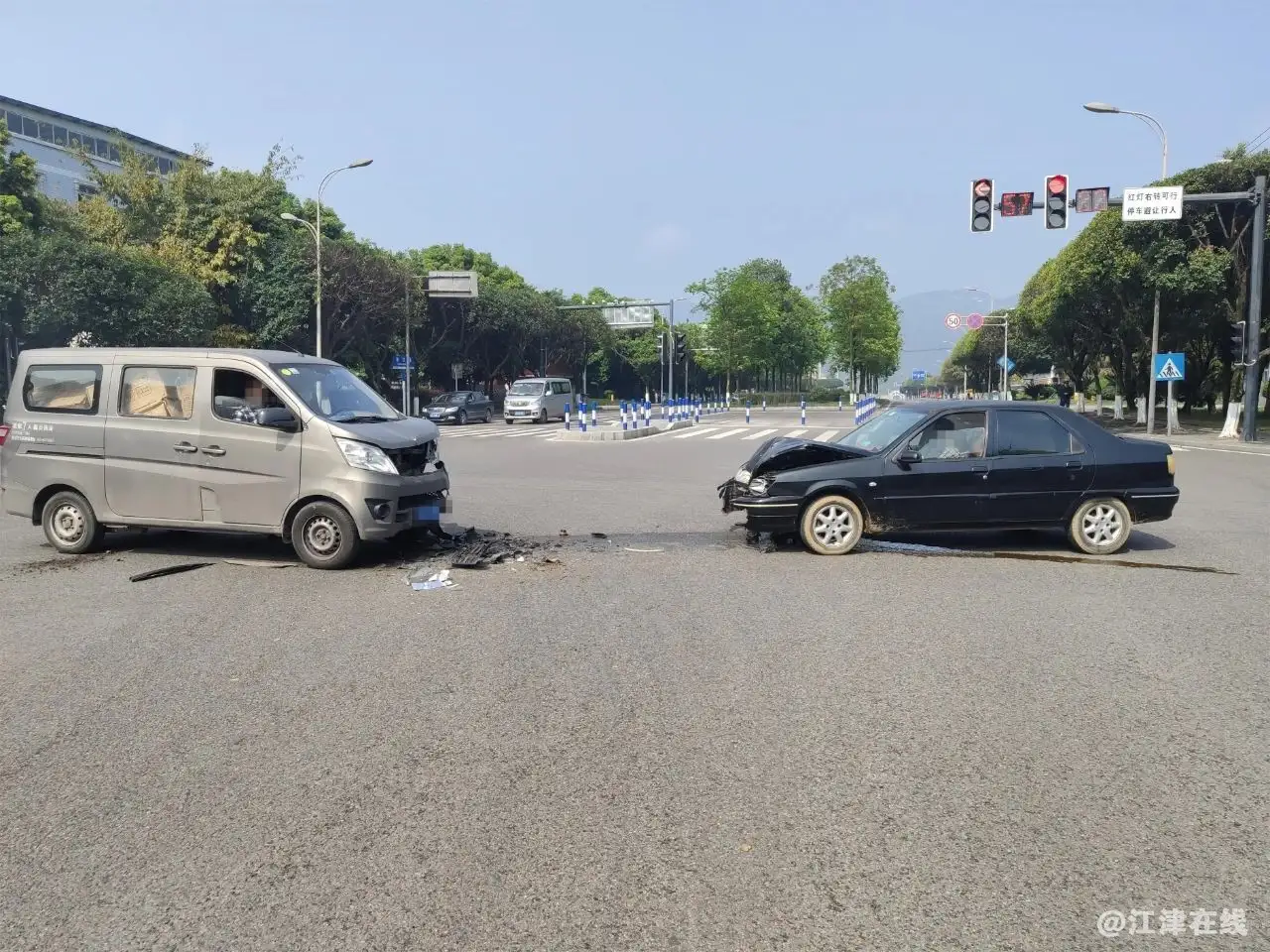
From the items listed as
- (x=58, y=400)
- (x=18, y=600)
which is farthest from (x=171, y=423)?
(x=18, y=600)

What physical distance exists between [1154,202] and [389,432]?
20996 millimetres

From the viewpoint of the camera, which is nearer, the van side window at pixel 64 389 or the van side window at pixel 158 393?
the van side window at pixel 158 393

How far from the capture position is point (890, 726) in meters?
4.83

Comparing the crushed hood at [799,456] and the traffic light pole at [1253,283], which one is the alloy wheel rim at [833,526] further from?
the traffic light pole at [1253,283]

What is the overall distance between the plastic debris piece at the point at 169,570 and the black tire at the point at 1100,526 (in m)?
8.14

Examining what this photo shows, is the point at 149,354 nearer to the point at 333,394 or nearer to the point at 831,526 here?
the point at 333,394

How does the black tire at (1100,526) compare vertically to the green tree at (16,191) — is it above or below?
below

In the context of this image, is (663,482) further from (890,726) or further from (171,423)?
(890,726)

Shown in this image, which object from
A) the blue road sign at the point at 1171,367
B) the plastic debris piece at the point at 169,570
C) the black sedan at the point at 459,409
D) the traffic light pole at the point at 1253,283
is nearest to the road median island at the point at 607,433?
the black sedan at the point at 459,409

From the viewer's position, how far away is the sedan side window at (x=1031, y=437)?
9.70 meters

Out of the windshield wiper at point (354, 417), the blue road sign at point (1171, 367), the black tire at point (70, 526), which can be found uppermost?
the blue road sign at point (1171, 367)

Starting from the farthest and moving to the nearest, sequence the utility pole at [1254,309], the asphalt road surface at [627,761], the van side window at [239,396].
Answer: the utility pole at [1254,309], the van side window at [239,396], the asphalt road surface at [627,761]

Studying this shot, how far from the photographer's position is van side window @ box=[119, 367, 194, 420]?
29.8 feet

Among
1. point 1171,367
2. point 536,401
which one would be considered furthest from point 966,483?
point 536,401
